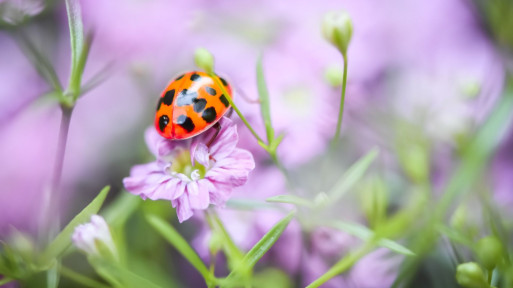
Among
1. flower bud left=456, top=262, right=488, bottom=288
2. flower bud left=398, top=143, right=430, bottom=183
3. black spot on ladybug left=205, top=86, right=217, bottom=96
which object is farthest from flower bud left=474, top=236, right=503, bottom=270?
black spot on ladybug left=205, top=86, right=217, bottom=96

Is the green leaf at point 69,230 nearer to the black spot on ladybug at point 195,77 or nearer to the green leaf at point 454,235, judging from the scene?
the black spot on ladybug at point 195,77

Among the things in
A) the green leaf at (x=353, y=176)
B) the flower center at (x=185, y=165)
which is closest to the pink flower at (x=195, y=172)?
the flower center at (x=185, y=165)

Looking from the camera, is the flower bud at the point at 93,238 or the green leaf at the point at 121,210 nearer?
the flower bud at the point at 93,238

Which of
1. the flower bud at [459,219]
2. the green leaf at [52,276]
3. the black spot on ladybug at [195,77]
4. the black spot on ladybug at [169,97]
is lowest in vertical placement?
the flower bud at [459,219]

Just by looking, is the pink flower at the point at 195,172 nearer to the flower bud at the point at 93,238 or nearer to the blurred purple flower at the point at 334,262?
the flower bud at the point at 93,238

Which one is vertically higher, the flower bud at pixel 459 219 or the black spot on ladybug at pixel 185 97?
the black spot on ladybug at pixel 185 97

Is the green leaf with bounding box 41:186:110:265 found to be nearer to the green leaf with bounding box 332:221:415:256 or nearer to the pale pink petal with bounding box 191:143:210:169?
the pale pink petal with bounding box 191:143:210:169
